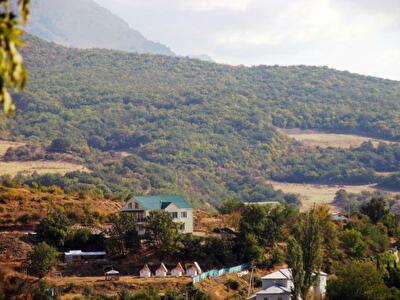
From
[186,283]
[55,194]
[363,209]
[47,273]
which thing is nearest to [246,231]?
[186,283]

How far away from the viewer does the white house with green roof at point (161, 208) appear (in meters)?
92.4

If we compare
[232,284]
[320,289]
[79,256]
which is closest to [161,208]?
[79,256]

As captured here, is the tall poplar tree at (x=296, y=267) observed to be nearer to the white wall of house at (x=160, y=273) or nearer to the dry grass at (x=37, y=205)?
the white wall of house at (x=160, y=273)

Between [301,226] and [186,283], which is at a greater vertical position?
[301,226]

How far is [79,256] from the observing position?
83438 millimetres

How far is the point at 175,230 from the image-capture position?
86062 mm

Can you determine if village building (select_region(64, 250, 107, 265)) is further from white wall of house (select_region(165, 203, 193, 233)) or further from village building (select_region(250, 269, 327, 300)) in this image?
village building (select_region(250, 269, 327, 300))

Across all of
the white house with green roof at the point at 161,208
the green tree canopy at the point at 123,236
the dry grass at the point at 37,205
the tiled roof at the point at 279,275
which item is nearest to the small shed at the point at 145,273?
the green tree canopy at the point at 123,236

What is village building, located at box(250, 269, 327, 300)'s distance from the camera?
254 feet

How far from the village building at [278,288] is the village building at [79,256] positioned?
51.0 feet

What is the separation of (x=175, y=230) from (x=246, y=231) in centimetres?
758

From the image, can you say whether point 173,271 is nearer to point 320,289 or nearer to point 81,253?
point 81,253

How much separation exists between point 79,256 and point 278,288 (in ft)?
61.3

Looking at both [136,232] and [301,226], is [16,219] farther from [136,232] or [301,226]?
[301,226]
